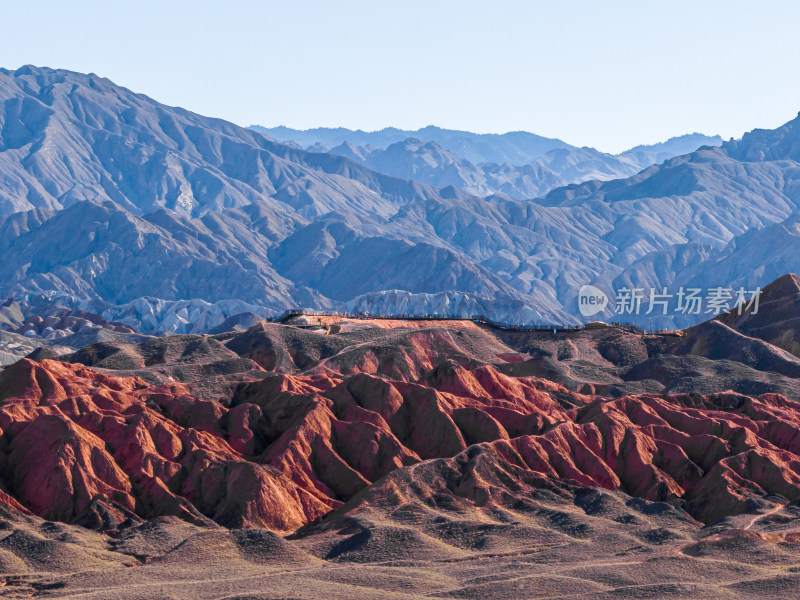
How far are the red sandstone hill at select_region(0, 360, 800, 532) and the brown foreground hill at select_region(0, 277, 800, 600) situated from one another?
0.23 m

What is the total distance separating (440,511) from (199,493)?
21.4 m

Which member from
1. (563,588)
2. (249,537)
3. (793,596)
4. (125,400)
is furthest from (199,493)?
(793,596)

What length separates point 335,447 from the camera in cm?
13425

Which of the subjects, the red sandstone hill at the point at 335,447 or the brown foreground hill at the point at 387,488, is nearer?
the brown foreground hill at the point at 387,488

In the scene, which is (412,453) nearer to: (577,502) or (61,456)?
(577,502)

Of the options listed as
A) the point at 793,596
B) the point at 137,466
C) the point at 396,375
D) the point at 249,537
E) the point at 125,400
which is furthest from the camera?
the point at 396,375

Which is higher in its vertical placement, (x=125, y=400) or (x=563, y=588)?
(x=125, y=400)

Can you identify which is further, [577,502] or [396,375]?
[396,375]

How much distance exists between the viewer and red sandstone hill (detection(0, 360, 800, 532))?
12206 centimetres

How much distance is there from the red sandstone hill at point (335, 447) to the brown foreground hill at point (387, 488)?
0.23 metres

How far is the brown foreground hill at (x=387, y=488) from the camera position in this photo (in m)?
99.3

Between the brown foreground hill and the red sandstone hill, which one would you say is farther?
the red sandstone hill

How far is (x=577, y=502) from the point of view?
125 metres

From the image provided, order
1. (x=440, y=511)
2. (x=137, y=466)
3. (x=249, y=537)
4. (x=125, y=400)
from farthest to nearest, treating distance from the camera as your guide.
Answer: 1. (x=125, y=400)
2. (x=137, y=466)
3. (x=440, y=511)
4. (x=249, y=537)
